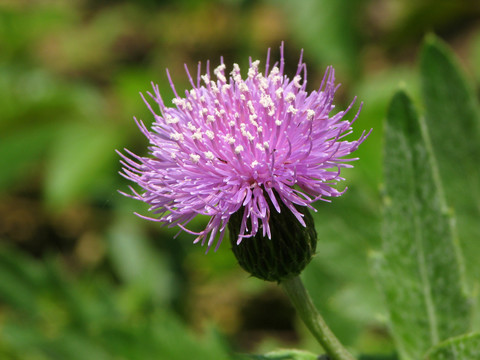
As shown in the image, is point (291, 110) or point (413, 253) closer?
point (291, 110)

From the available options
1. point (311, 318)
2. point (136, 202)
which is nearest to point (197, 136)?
point (311, 318)

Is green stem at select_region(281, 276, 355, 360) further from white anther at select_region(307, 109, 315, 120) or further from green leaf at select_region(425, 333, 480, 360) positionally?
white anther at select_region(307, 109, 315, 120)

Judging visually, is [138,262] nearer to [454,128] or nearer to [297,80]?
[454,128]

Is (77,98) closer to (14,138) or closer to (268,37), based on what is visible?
(14,138)

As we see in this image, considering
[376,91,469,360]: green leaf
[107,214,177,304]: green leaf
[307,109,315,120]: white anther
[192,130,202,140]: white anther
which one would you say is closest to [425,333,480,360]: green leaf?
[376,91,469,360]: green leaf

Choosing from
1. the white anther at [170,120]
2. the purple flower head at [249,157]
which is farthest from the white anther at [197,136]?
the white anther at [170,120]

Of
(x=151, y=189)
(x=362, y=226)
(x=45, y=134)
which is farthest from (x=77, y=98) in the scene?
(x=151, y=189)

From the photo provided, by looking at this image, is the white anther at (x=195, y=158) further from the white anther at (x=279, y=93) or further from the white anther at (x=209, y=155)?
the white anther at (x=279, y=93)
